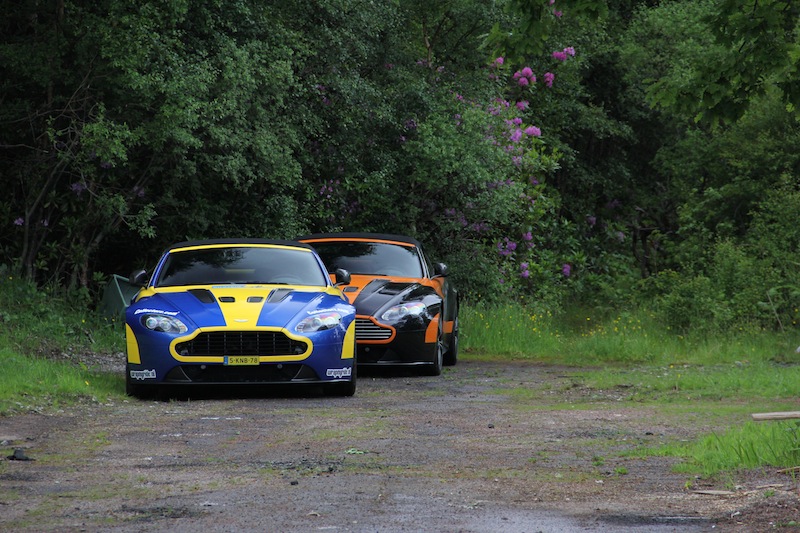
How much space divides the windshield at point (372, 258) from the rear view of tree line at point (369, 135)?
220cm

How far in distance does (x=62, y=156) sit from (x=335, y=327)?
690 centimetres

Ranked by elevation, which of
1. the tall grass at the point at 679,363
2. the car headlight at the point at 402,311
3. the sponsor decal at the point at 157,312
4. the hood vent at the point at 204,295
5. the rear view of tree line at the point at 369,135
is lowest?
the tall grass at the point at 679,363

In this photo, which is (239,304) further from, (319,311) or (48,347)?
(48,347)

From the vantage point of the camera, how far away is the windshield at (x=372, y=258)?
1767 cm

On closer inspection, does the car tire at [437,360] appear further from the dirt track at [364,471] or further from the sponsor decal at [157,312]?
the sponsor decal at [157,312]

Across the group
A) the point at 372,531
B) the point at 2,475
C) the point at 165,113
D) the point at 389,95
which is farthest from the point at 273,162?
the point at 372,531

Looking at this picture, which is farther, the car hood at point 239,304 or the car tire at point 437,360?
the car tire at point 437,360

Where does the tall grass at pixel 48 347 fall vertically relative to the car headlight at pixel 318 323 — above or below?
below

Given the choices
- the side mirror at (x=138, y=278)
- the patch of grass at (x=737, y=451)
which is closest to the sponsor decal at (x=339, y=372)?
the side mirror at (x=138, y=278)

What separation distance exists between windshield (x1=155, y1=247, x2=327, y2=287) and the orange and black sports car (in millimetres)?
1518

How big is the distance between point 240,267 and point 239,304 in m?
1.33

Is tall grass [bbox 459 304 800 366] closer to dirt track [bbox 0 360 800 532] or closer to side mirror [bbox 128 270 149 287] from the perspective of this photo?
dirt track [bbox 0 360 800 532]

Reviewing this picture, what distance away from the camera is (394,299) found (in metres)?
16.5

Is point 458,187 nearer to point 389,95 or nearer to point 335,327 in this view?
point 389,95
